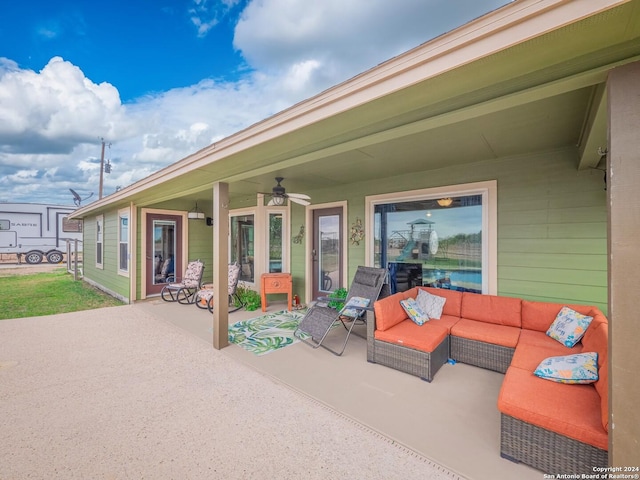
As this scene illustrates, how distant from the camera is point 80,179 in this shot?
4575 cm

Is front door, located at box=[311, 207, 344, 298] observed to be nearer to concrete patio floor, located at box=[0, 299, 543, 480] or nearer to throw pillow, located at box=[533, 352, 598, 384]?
concrete patio floor, located at box=[0, 299, 543, 480]

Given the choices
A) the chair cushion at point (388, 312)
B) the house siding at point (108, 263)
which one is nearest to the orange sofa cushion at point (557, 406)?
the chair cushion at point (388, 312)

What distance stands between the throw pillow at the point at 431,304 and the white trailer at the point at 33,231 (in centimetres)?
2010

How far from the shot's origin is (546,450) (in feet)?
5.73

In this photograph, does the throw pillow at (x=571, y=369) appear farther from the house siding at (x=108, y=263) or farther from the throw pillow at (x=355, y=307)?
the house siding at (x=108, y=263)

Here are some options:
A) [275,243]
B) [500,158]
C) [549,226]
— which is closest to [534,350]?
[549,226]

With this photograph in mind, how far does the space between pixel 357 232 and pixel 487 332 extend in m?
2.68

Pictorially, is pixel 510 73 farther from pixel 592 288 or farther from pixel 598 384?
pixel 592 288

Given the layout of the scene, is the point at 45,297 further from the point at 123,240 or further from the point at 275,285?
the point at 275,285

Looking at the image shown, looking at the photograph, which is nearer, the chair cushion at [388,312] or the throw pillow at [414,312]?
the chair cushion at [388,312]

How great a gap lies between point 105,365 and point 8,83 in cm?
1344

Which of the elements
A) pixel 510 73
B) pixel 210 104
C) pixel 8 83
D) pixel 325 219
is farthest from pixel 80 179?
pixel 510 73

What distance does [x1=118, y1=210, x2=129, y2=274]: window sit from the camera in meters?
7.30

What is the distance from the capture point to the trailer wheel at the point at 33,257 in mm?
A: 16281
